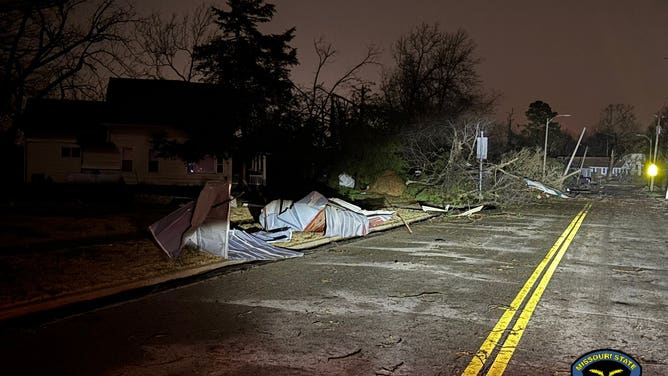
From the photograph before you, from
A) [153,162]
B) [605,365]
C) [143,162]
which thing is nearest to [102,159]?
[143,162]

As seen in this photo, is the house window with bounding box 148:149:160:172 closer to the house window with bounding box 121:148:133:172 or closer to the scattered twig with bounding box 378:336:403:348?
the house window with bounding box 121:148:133:172

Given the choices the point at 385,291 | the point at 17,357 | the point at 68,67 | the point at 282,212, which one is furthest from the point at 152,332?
the point at 68,67

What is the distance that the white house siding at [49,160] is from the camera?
30906 mm

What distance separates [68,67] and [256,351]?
614 inches

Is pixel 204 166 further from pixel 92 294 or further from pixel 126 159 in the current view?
pixel 92 294

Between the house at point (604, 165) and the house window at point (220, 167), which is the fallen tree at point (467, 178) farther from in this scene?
the house at point (604, 165)

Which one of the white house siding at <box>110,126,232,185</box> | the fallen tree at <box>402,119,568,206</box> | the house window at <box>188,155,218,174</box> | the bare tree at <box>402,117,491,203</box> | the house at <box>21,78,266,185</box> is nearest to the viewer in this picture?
the fallen tree at <box>402,119,568,206</box>

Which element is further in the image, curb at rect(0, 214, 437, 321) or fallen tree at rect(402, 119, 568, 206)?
fallen tree at rect(402, 119, 568, 206)

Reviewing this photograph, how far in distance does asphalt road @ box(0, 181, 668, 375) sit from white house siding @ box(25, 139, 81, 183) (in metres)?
24.6

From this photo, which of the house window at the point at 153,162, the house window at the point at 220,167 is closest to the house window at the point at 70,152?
the house window at the point at 153,162

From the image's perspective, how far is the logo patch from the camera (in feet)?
13.0

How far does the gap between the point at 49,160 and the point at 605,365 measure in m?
32.2

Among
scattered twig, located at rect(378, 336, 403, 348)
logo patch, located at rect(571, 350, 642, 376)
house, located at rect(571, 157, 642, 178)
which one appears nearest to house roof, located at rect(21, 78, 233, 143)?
scattered twig, located at rect(378, 336, 403, 348)

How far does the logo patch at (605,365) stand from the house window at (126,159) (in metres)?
29.9
